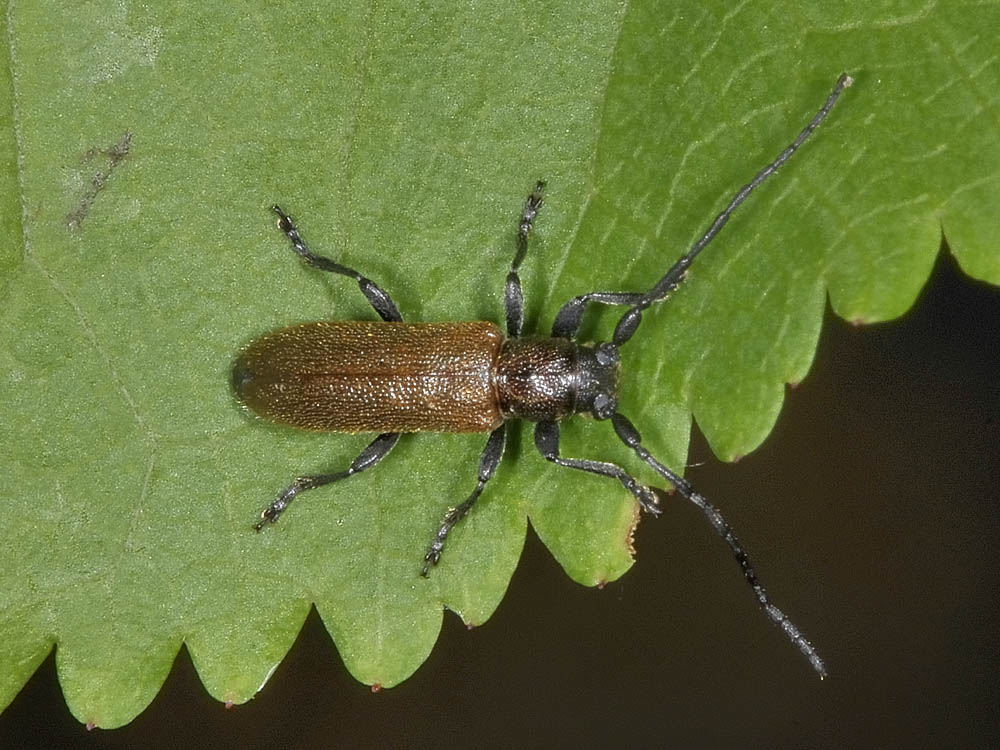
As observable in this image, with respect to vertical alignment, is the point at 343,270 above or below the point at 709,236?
below

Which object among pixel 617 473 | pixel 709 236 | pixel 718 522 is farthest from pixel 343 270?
pixel 718 522

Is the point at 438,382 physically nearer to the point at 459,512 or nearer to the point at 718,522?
the point at 459,512

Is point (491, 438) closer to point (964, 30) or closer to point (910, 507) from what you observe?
point (964, 30)

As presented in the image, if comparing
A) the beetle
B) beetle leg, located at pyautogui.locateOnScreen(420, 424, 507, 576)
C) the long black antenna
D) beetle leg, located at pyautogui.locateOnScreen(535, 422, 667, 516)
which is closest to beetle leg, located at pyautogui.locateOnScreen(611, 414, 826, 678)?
the beetle

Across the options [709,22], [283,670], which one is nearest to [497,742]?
[283,670]

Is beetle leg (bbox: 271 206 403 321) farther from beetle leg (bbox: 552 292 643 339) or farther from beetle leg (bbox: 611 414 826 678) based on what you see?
beetle leg (bbox: 611 414 826 678)

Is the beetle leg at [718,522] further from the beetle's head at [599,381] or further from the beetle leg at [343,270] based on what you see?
the beetle leg at [343,270]
